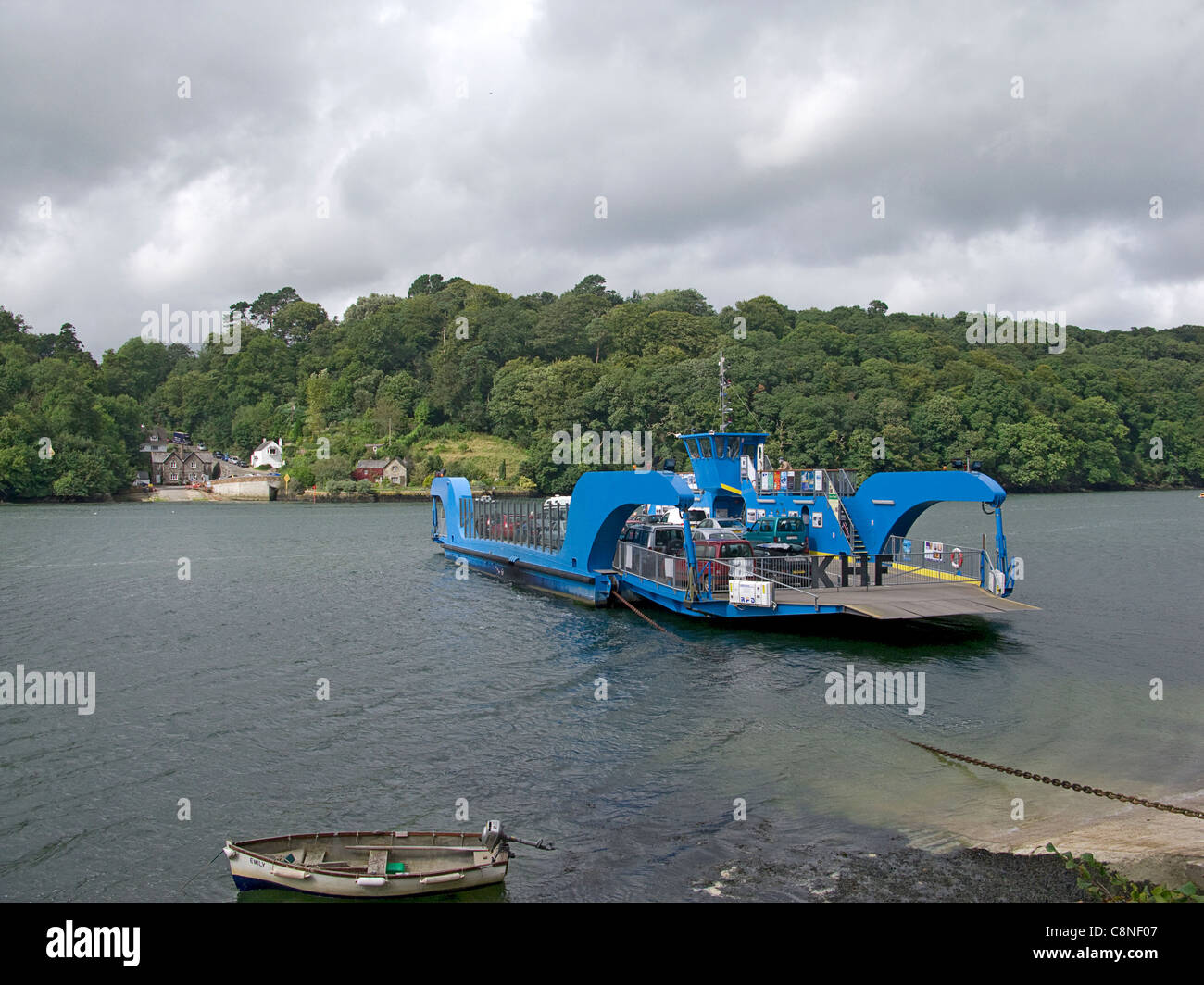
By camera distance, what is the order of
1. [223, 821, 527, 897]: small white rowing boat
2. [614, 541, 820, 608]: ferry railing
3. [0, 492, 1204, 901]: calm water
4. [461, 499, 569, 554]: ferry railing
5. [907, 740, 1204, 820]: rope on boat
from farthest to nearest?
1. [461, 499, 569, 554]: ferry railing
2. [614, 541, 820, 608]: ferry railing
3. [0, 492, 1204, 901]: calm water
4. [907, 740, 1204, 820]: rope on boat
5. [223, 821, 527, 897]: small white rowing boat

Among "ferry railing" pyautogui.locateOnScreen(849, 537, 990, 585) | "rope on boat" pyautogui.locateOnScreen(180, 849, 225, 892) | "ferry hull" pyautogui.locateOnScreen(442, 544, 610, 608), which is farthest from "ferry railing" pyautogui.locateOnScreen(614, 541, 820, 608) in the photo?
"rope on boat" pyautogui.locateOnScreen(180, 849, 225, 892)

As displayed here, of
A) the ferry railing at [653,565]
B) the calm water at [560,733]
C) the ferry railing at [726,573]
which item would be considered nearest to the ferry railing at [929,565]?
the calm water at [560,733]

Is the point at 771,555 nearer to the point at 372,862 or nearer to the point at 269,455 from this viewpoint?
the point at 372,862

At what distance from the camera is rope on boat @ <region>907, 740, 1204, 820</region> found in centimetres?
1149

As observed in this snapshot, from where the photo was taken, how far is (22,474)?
322 feet

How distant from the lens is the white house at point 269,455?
126 meters

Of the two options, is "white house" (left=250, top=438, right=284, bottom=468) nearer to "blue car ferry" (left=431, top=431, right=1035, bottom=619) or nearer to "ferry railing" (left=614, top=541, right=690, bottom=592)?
"blue car ferry" (left=431, top=431, right=1035, bottom=619)

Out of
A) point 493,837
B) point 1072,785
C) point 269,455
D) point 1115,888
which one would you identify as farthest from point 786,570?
point 269,455

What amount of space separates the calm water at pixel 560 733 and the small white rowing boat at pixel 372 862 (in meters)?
0.54

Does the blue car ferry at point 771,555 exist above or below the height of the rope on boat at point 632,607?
above

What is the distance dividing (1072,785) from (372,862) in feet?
31.4

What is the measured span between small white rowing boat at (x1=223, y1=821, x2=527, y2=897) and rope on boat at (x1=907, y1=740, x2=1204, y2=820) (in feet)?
25.7

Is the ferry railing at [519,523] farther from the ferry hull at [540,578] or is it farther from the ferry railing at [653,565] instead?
the ferry railing at [653,565]

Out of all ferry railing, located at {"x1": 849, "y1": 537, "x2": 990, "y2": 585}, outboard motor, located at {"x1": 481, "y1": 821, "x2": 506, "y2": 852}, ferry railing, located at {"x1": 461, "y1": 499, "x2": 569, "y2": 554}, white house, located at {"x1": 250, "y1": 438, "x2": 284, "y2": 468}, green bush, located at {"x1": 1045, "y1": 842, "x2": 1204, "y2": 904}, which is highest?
white house, located at {"x1": 250, "y1": 438, "x2": 284, "y2": 468}
